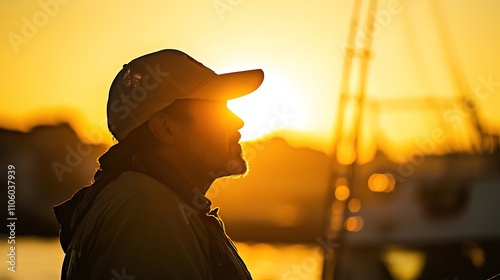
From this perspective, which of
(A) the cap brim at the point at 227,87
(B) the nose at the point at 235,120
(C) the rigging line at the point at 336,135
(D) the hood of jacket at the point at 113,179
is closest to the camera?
(D) the hood of jacket at the point at 113,179

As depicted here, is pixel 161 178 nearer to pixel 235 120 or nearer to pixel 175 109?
pixel 175 109

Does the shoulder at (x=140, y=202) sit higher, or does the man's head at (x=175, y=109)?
the man's head at (x=175, y=109)

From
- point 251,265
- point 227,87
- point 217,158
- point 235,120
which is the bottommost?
point 251,265

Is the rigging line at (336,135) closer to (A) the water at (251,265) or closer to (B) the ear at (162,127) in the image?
(A) the water at (251,265)

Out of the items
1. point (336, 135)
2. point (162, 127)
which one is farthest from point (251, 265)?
point (162, 127)

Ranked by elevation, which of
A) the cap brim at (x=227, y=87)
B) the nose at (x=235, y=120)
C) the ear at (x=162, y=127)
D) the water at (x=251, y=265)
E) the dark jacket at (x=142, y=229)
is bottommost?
the water at (x=251, y=265)

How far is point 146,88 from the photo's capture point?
3.13 m

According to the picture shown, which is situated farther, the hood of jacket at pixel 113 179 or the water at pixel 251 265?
the water at pixel 251 265

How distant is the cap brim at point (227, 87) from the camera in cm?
322

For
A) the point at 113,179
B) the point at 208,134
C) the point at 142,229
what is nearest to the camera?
the point at 142,229

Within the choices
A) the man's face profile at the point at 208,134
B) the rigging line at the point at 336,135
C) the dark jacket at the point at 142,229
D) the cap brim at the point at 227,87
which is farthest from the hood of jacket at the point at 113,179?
the rigging line at the point at 336,135

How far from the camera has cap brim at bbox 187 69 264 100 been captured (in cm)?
322

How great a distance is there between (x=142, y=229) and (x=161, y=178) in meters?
0.38

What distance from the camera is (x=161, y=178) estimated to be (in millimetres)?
2990
